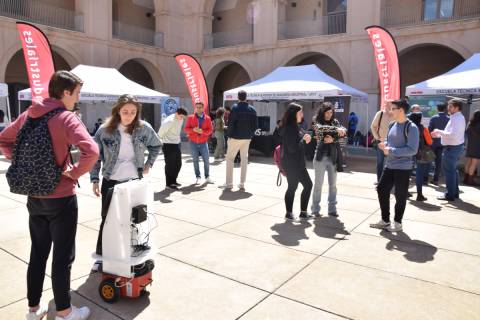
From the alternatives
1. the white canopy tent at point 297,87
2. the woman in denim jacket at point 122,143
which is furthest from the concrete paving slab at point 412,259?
the white canopy tent at point 297,87

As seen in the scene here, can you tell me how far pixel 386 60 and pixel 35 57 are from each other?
9289 mm

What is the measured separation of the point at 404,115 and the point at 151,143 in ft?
9.54

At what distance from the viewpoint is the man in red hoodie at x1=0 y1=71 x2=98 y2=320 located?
2.36 meters

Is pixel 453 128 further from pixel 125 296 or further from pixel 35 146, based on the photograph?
pixel 35 146

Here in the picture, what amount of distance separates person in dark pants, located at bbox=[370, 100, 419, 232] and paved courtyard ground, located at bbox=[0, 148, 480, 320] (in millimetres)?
405

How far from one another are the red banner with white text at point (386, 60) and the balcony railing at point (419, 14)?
8.79 metres

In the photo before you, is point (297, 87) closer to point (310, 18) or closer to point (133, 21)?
point (310, 18)

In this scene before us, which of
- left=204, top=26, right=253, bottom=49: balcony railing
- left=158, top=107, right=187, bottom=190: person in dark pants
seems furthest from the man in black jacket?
left=204, top=26, right=253, bottom=49: balcony railing

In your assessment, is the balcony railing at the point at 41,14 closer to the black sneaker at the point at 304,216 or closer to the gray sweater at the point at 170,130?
the gray sweater at the point at 170,130

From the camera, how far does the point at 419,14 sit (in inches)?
746

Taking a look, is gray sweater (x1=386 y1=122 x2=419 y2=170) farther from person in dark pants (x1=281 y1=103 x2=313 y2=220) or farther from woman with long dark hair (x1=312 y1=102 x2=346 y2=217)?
person in dark pants (x1=281 y1=103 x2=313 y2=220)

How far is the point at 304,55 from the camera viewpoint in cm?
2056

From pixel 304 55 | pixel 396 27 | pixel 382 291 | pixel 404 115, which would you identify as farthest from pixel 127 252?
pixel 304 55

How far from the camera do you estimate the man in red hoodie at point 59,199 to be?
2.36 meters
